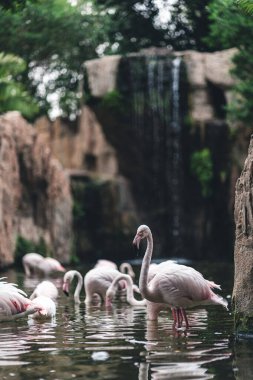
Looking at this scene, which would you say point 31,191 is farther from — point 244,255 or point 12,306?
point 244,255

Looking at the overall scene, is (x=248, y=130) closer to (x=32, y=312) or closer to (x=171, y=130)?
(x=171, y=130)

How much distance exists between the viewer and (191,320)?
32.3ft

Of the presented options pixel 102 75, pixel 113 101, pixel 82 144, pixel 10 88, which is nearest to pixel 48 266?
pixel 10 88

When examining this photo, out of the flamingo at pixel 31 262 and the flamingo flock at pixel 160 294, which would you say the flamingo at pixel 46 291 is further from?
the flamingo at pixel 31 262

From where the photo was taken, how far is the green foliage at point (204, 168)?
27219 millimetres

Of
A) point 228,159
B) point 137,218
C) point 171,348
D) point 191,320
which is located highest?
point 171,348

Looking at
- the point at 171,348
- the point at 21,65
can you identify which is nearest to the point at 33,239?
the point at 21,65

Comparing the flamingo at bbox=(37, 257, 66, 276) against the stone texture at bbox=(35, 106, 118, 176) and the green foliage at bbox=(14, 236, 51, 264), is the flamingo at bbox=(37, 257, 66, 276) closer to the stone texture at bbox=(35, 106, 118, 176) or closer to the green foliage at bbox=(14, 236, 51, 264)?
the green foliage at bbox=(14, 236, 51, 264)

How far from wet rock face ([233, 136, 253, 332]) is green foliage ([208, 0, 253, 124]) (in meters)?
14.6

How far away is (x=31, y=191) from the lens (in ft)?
81.1

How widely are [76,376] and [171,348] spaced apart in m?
1.44

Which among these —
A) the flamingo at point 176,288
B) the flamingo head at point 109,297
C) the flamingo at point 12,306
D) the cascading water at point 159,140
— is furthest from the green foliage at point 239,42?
the flamingo at point 12,306

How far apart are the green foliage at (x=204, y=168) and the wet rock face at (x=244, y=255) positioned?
19214mm

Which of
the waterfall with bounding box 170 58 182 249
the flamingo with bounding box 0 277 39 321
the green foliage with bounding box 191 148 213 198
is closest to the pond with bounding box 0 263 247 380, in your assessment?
the flamingo with bounding box 0 277 39 321
